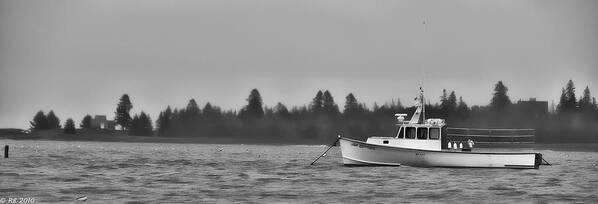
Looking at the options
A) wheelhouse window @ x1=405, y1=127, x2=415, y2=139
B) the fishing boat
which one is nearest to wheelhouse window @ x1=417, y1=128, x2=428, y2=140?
the fishing boat

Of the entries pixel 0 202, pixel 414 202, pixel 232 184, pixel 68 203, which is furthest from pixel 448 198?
pixel 0 202

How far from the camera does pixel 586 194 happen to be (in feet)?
187

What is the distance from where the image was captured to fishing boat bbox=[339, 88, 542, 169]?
249 feet

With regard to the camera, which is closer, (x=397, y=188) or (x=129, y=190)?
(x=129, y=190)

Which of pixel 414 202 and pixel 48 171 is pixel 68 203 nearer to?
pixel 414 202

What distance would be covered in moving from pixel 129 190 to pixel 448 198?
18.8 meters

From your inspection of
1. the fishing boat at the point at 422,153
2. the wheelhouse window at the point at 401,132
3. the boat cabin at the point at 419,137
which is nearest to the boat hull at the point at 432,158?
the fishing boat at the point at 422,153

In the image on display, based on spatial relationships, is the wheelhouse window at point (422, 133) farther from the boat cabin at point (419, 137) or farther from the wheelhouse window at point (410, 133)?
the wheelhouse window at point (410, 133)

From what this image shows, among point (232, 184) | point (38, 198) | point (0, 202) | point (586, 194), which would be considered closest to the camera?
point (0, 202)

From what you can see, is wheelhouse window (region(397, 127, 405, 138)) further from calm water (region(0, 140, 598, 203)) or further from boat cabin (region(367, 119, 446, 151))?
calm water (region(0, 140, 598, 203))

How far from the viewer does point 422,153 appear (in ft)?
249

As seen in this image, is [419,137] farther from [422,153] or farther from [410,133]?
[422,153]

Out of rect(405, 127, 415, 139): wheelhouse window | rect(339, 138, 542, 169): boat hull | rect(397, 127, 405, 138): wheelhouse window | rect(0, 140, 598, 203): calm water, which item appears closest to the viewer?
rect(0, 140, 598, 203): calm water

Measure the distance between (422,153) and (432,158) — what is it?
96 centimetres
